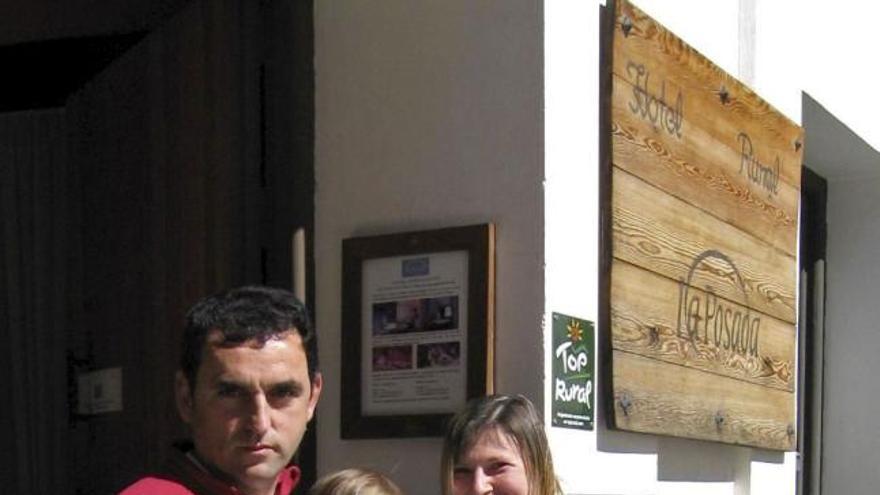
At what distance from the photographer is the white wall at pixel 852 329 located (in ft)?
26.2

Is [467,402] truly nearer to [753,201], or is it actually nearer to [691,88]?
[691,88]

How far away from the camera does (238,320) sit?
3.27 m

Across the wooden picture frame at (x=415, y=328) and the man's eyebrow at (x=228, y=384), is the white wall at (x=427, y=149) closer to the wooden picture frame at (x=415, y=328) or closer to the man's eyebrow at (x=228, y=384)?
the wooden picture frame at (x=415, y=328)

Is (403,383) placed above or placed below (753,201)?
below

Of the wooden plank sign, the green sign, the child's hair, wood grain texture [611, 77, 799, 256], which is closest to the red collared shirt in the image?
the child's hair

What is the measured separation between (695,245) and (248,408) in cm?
233

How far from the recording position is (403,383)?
441 cm

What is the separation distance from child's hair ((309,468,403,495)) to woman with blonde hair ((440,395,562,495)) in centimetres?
30

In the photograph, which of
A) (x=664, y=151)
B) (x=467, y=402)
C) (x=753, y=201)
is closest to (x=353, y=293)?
(x=467, y=402)

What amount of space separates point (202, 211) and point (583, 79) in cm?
109

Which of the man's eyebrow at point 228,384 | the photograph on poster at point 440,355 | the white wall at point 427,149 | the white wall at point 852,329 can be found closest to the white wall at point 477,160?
the white wall at point 427,149

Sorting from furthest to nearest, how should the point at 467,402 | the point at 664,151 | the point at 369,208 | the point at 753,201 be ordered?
the point at 753,201 → the point at 664,151 → the point at 369,208 → the point at 467,402

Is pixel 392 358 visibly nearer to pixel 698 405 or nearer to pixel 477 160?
pixel 477 160

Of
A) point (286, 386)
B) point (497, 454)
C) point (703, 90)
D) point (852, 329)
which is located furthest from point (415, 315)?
point (852, 329)
